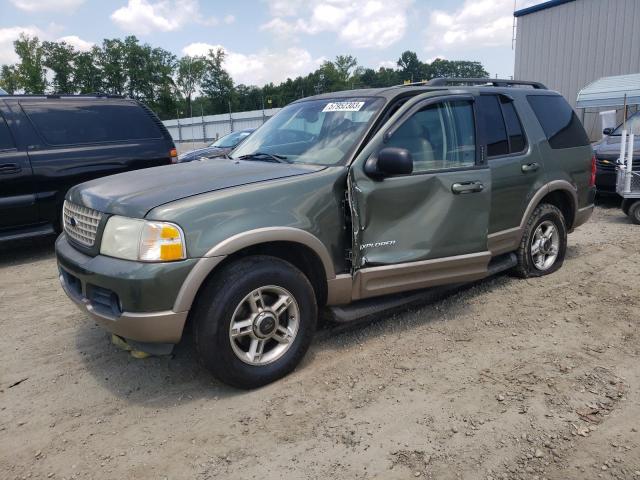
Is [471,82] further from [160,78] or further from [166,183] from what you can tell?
[160,78]

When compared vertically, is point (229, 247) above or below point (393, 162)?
below

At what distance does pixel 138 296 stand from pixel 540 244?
3.99 meters

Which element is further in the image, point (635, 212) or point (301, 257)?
point (635, 212)

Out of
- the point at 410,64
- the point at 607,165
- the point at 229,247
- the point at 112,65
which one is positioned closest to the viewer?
the point at 229,247

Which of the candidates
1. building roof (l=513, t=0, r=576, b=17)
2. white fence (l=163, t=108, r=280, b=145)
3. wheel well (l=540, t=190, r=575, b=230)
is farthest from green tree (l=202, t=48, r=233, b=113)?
wheel well (l=540, t=190, r=575, b=230)

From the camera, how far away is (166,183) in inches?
129

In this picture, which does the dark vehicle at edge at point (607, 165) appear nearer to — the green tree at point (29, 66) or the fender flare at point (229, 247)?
the fender flare at point (229, 247)

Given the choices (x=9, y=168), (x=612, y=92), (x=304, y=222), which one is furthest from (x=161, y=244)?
(x=612, y=92)

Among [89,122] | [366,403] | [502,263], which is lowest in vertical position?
[366,403]

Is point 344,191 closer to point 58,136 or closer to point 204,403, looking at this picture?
point 204,403

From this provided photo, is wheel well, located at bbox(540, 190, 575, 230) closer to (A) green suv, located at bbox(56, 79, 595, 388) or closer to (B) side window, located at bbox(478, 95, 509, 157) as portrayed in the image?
(A) green suv, located at bbox(56, 79, 595, 388)

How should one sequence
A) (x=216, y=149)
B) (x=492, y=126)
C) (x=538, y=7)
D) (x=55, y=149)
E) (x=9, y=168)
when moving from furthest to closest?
(x=538, y=7) → (x=216, y=149) → (x=55, y=149) → (x=9, y=168) → (x=492, y=126)

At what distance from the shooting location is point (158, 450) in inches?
106

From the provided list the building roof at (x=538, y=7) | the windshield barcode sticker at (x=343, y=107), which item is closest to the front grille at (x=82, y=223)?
the windshield barcode sticker at (x=343, y=107)
